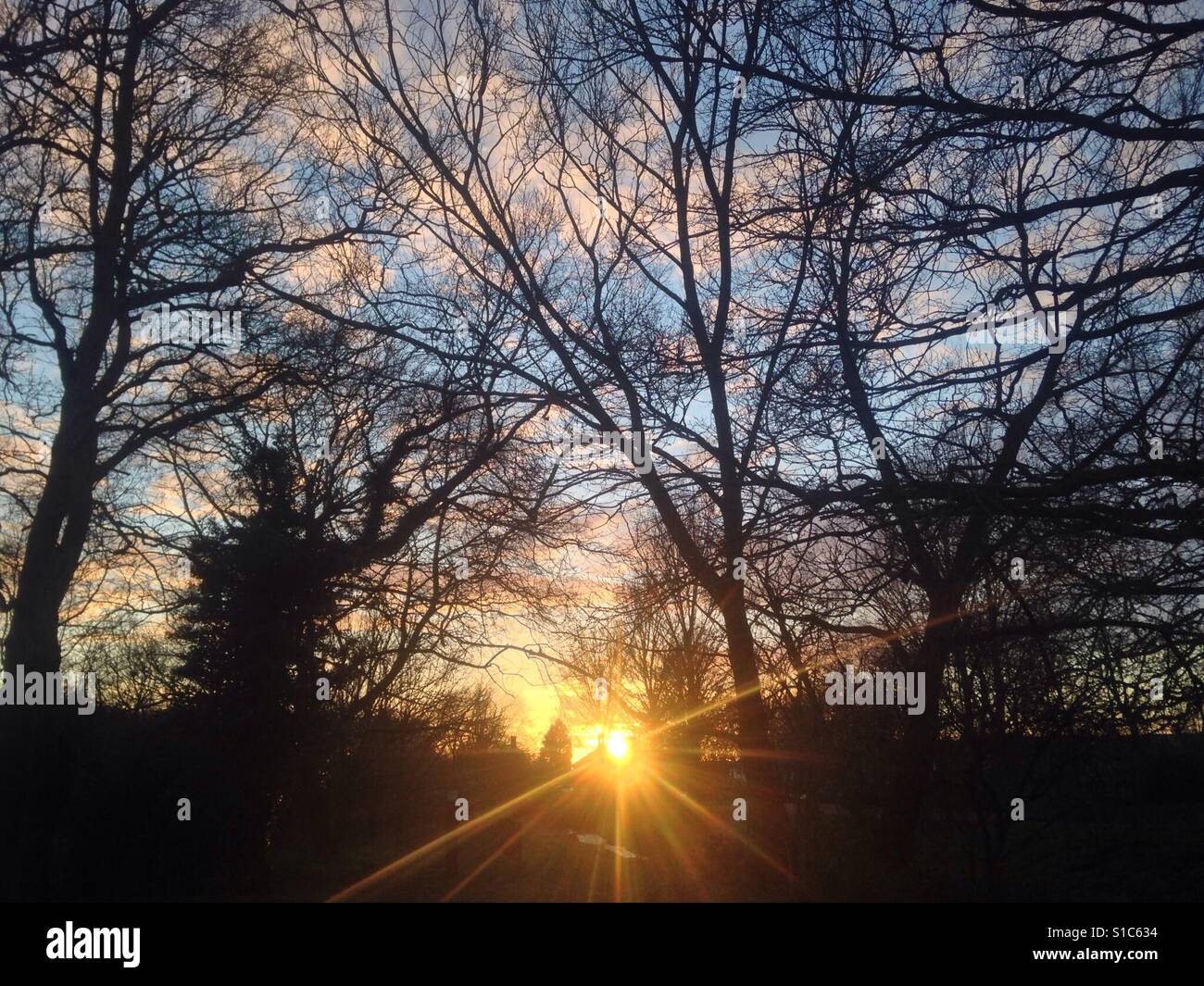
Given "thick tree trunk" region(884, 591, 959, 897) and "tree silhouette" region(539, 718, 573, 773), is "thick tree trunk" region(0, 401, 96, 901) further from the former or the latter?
"thick tree trunk" region(884, 591, 959, 897)

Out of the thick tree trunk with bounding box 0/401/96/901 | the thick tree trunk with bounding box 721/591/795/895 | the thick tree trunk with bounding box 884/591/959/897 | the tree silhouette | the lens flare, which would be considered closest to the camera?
the thick tree trunk with bounding box 884/591/959/897

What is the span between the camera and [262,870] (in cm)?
1179

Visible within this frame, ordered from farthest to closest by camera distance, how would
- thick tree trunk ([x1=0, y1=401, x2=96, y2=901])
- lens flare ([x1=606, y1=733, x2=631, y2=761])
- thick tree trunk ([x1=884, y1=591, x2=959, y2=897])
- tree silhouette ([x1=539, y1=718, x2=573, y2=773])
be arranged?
tree silhouette ([x1=539, y1=718, x2=573, y2=773]), lens flare ([x1=606, y1=733, x2=631, y2=761]), thick tree trunk ([x1=0, y1=401, x2=96, y2=901]), thick tree trunk ([x1=884, y1=591, x2=959, y2=897])

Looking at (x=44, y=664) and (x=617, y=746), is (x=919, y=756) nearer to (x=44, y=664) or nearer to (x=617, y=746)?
(x=617, y=746)

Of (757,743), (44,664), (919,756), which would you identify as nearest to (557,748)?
(44,664)

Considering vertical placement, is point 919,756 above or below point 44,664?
below

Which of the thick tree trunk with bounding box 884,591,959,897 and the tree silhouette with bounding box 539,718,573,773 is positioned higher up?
the thick tree trunk with bounding box 884,591,959,897

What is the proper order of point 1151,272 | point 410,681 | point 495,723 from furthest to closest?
point 495,723 < point 410,681 < point 1151,272

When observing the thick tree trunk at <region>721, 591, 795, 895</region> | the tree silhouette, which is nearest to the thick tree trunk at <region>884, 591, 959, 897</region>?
the thick tree trunk at <region>721, 591, 795, 895</region>

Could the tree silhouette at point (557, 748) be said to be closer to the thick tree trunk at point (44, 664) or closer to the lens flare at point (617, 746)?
the lens flare at point (617, 746)

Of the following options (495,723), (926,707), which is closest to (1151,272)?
(926,707)

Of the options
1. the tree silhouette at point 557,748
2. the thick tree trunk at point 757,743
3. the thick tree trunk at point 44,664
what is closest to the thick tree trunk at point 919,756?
the thick tree trunk at point 757,743
